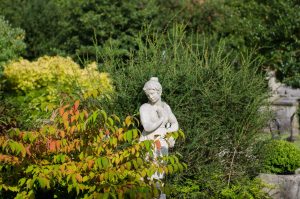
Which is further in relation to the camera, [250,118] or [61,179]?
[250,118]

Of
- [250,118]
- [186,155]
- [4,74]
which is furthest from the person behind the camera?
[4,74]

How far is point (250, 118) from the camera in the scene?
10.6 metres

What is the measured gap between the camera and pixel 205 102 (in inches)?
401

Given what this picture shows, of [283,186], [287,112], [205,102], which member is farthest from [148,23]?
[283,186]

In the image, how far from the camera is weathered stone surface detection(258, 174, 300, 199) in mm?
10492

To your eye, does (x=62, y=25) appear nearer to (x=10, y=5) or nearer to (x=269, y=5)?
(x=10, y=5)

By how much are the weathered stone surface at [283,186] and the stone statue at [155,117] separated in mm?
2633

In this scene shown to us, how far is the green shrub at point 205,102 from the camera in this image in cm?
998

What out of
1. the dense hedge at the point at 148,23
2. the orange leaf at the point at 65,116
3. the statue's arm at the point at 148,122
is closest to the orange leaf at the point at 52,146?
the orange leaf at the point at 65,116

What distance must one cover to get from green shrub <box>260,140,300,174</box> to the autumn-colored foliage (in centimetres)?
381

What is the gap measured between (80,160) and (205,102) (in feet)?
10.8

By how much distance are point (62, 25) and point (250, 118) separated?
12.7 meters

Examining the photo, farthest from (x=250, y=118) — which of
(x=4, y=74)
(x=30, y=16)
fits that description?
(x=30, y=16)

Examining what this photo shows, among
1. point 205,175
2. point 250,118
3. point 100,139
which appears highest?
point 100,139
